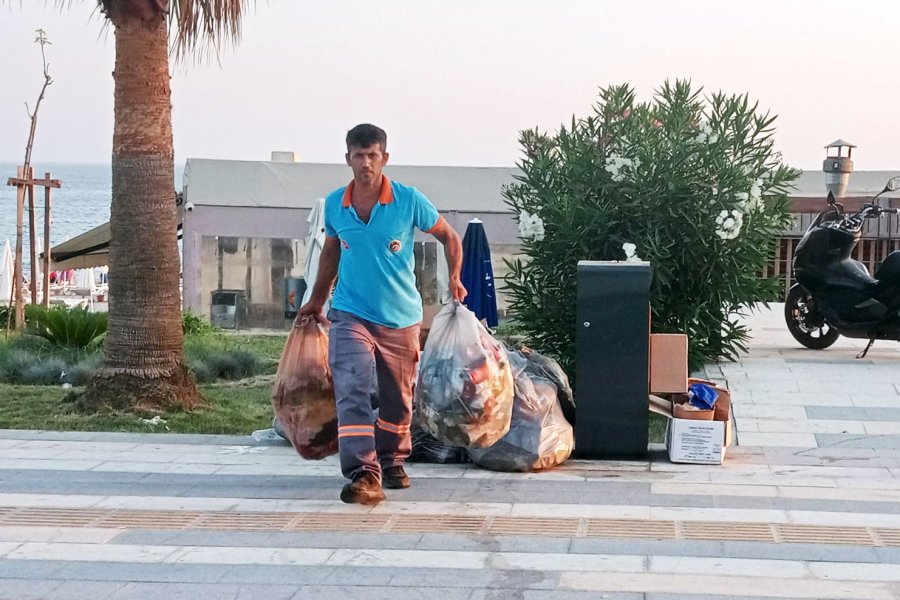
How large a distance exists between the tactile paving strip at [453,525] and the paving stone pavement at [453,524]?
0.02 meters

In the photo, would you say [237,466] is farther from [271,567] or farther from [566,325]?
[566,325]

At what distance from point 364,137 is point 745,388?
4.41 metres

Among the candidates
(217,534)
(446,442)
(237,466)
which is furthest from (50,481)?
(446,442)

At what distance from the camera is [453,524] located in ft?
19.2

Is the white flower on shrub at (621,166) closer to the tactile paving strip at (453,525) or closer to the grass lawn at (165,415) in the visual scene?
the grass lawn at (165,415)

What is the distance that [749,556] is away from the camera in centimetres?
526

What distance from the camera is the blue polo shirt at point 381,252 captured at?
20.5 ft

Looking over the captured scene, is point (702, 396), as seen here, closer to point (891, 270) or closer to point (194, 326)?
point (891, 270)

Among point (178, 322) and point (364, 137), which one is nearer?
point (364, 137)

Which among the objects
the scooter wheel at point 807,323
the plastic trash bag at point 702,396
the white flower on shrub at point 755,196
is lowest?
the plastic trash bag at point 702,396

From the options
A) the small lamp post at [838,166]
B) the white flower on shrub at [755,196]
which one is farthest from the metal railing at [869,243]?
the white flower on shrub at [755,196]

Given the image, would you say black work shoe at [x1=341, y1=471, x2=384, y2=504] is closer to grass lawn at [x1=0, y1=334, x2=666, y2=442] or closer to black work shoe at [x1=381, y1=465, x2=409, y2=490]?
black work shoe at [x1=381, y1=465, x2=409, y2=490]

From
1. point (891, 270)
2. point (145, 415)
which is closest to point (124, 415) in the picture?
point (145, 415)

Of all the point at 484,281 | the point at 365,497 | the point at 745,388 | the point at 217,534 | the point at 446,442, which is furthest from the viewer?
the point at 484,281
